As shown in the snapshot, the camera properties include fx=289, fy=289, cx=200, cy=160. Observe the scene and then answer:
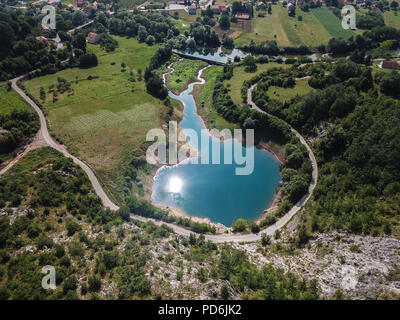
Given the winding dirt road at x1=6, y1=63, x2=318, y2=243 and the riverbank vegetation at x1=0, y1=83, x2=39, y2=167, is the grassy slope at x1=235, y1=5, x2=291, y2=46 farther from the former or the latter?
the riverbank vegetation at x1=0, y1=83, x2=39, y2=167

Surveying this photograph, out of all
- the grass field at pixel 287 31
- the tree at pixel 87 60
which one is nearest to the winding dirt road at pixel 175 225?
the tree at pixel 87 60

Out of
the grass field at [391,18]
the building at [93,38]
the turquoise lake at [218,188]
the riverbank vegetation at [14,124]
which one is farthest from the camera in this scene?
the grass field at [391,18]

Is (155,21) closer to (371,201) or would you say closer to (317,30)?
(317,30)

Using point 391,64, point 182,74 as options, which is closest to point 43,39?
point 182,74

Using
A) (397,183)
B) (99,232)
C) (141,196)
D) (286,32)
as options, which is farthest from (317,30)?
(99,232)

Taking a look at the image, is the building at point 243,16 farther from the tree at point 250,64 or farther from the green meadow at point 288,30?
the tree at point 250,64
